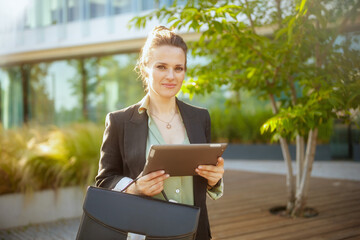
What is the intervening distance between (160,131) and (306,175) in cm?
290

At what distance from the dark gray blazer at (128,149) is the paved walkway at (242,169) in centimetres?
278

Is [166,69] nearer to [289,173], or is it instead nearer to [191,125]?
[191,125]

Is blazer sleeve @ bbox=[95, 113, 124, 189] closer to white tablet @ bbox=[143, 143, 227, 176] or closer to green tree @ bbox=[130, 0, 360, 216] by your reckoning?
white tablet @ bbox=[143, 143, 227, 176]

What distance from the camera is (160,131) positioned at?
2.18 meters

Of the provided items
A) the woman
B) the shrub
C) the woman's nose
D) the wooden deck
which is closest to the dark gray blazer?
the woman

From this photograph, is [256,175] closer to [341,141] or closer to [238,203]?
[238,203]

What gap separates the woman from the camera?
2.03 m

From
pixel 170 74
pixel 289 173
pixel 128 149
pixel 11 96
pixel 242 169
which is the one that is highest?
pixel 170 74

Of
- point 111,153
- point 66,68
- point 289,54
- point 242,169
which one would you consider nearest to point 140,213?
point 111,153

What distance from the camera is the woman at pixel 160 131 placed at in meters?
2.03

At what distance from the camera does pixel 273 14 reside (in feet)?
15.2

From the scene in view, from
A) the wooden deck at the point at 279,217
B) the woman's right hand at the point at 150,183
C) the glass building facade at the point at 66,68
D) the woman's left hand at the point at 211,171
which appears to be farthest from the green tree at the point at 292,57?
the glass building facade at the point at 66,68

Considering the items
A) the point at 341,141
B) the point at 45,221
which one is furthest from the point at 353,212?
A: the point at 341,141

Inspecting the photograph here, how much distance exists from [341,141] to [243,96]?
3.40 meters
